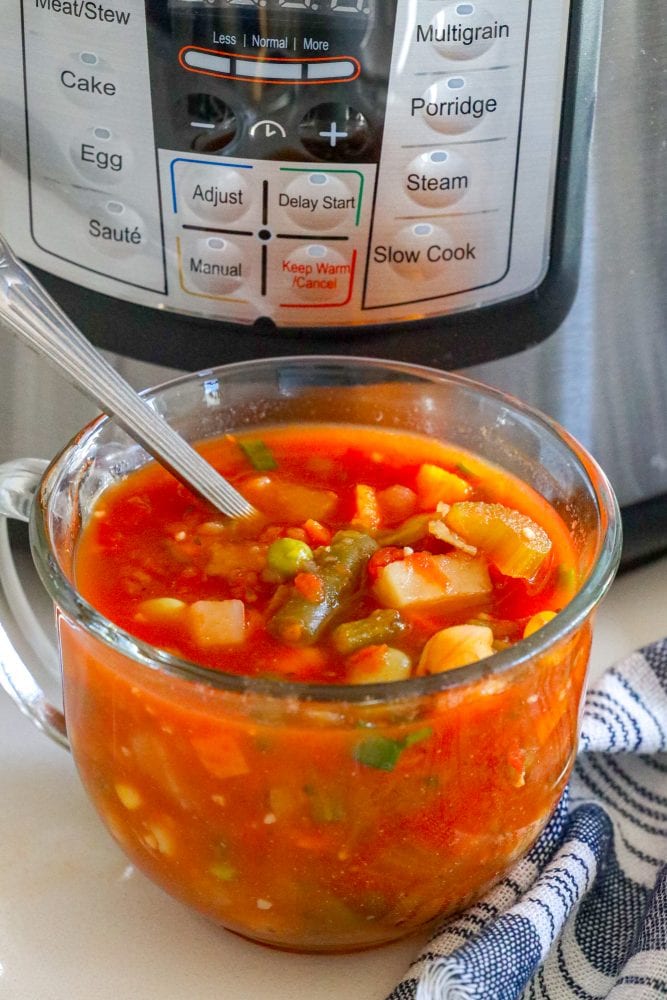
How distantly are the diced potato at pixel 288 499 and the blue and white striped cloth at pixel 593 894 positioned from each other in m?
0.26

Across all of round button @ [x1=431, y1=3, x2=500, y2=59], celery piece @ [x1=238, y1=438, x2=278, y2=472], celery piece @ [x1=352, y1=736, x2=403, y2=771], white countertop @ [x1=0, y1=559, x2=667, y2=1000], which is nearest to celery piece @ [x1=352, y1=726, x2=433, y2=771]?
celery piece @ [x1=352, y1=736, x2=403, y2=771]

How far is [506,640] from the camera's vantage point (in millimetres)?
714

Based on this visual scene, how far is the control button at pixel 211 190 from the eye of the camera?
2.59ft

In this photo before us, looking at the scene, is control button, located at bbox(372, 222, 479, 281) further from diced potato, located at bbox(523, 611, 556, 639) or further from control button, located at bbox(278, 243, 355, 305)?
diced potato, located at bbox(523, 611, 556, 639)

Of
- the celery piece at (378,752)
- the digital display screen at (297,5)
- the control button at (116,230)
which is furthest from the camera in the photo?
the control button at (116,230)

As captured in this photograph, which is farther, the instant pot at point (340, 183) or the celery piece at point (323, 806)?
the instant pot at point (340, 183)

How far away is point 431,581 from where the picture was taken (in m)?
0.75

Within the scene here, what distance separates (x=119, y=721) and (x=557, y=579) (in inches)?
11.7

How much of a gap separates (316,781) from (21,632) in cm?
34

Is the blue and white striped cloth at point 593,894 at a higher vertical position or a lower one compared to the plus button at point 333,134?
lower

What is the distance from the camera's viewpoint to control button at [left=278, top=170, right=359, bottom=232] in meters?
0.79

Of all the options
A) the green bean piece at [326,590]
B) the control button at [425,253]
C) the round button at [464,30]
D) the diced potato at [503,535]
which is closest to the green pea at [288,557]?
the green bean piece at [326,590]

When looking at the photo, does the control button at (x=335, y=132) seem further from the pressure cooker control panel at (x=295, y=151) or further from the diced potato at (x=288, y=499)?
the diced potato at (x=288, y=499)

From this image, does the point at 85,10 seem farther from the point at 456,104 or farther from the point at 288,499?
the point at 288,499
